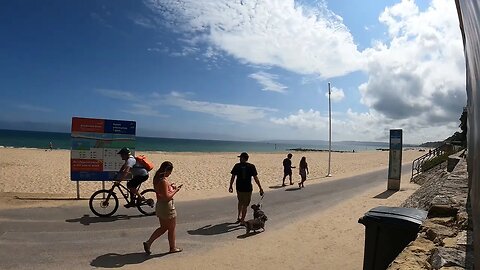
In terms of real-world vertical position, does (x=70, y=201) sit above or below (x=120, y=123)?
below

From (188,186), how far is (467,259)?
13.9m

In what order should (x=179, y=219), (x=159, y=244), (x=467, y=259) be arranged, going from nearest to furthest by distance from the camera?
(x=467, y=259)
(x=159, y=244)
(x=179, y=219)

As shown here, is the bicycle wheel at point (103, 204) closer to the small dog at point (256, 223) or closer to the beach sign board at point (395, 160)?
the small dog at point (256, 223)

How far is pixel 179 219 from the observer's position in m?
8.89

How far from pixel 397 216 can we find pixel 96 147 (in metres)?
9.56

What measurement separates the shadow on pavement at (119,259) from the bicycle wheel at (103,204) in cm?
287

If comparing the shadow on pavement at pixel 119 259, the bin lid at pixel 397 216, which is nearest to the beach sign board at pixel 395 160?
the shadow on pavement at pixel 119 259

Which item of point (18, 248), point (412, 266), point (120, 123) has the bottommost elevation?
point (18, 248)

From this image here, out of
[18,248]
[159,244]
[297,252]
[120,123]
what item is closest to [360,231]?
[297,252]

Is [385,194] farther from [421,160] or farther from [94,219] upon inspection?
[421,160]

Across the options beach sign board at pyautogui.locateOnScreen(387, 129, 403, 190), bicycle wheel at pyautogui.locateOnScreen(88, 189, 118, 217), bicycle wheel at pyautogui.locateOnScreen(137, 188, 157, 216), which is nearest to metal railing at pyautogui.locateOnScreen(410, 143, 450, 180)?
beach sign board at pyautogui.locateOnScreen(387, 129, 403, 190)

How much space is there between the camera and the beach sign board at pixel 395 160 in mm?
14375

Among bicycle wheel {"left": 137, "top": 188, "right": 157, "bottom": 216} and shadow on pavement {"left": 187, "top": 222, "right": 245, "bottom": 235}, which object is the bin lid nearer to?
shadow on pavement {"left": 187, "top": 222, "right": 245, "bottom": 235}

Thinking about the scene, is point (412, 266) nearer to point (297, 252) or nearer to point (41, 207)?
point (297, 252)
